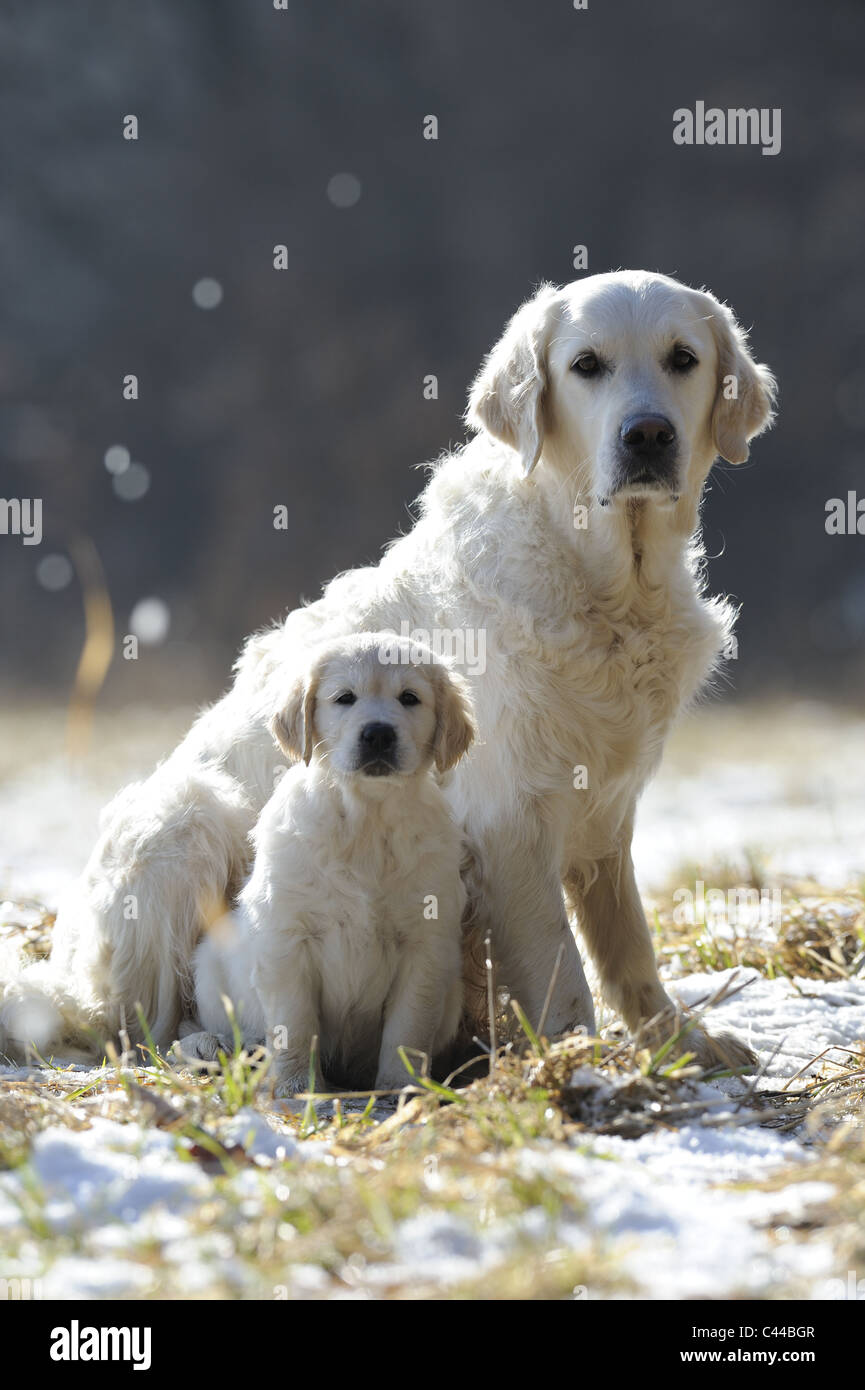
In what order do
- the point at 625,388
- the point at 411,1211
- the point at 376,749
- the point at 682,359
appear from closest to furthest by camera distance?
the point at 411,1211 < the point at 376,749 < the point at 625,388 < the point at 682,359

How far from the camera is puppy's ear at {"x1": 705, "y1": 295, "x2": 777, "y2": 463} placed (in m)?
3.59

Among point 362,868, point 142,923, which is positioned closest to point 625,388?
point 362,868

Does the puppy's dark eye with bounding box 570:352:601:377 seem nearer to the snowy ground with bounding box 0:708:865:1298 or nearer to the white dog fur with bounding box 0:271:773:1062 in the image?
the white dog fur with bounding box 0:271:773:1062

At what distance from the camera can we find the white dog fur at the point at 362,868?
10.3 feet

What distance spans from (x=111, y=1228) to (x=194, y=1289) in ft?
0.86

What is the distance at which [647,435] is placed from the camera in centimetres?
323

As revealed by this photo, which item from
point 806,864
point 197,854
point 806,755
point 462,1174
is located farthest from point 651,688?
point 806,755

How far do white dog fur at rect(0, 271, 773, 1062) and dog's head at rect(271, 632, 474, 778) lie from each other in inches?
5.1

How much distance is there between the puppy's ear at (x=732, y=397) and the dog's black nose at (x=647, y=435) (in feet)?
1.26

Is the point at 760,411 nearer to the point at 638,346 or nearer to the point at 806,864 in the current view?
the point at 638,346

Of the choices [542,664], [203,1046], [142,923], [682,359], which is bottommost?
[203,1046]

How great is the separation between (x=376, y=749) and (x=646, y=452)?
3.28ft

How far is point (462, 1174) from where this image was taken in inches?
85.0

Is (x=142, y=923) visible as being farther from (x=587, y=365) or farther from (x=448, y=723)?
(x=587, y=365)
